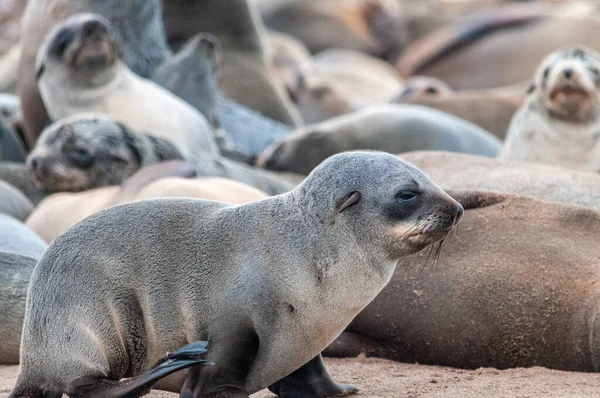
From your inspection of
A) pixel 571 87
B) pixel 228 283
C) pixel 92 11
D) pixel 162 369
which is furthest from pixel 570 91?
pixel 162 369

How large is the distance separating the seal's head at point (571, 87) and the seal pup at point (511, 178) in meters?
1.91

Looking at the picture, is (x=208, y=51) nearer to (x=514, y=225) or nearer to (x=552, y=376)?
(x=514, y=225)

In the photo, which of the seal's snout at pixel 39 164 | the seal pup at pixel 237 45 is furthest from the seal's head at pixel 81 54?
the seal pup at pixel 237 45

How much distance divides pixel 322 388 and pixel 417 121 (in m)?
5.88

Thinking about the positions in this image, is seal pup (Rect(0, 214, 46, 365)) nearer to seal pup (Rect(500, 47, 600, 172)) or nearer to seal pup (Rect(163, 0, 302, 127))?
seal pup (Rect(500, 47, 600, 172))

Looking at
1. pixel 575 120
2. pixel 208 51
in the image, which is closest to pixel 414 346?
pixel 575 120

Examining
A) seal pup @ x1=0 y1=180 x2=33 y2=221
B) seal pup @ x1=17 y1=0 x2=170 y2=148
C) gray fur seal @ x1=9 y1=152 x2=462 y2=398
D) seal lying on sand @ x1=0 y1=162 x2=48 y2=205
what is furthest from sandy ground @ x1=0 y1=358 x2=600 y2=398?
seal pup @ x1=17 y1=0 x2=170 y2=148

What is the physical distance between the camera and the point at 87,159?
790cm

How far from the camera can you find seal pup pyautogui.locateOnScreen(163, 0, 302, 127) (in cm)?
1258

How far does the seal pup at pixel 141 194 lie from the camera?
6.21 metres

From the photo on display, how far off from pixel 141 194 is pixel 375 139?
147 inches

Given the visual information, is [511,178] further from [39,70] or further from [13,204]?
[39,70]

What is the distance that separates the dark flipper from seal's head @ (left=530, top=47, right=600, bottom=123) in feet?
15.8

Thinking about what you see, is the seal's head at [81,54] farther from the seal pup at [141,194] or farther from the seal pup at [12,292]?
the seal pup at [12,292]
